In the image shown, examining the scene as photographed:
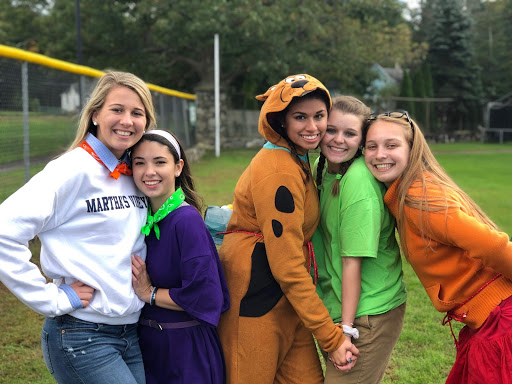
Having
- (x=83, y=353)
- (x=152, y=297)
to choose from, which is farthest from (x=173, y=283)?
(x=83, y=353)

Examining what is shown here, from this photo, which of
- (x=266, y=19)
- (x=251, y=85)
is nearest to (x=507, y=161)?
(x=266, y=19)

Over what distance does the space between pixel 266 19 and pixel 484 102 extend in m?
22.7

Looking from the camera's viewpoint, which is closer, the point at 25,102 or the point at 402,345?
the point at 402,345

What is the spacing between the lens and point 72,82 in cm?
892

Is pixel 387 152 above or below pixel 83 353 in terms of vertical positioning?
above

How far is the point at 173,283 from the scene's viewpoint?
2385mm

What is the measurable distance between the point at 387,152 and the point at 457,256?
21.7 inches

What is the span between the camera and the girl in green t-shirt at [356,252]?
239 cm

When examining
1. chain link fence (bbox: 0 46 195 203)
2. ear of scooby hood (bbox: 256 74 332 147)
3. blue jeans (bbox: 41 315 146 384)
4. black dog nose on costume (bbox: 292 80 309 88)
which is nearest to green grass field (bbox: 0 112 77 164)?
chain link fence (bbox: 0 46 195 203)

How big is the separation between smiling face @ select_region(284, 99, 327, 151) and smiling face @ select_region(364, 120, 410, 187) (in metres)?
0.25

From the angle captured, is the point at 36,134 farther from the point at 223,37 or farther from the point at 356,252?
the point at 223,37

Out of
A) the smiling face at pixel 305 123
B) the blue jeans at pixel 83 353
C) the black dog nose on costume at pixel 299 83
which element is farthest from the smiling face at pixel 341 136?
the blue jeans at pixel 83 353

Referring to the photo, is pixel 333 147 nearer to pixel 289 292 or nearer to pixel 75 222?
pixel 289 292

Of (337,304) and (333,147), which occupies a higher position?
(333,147)
